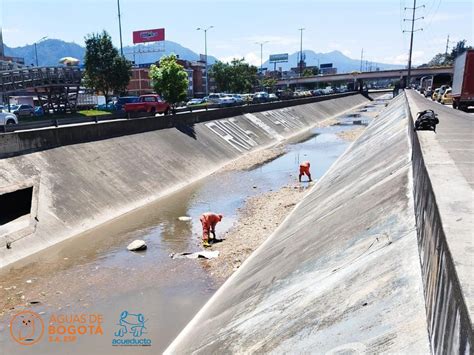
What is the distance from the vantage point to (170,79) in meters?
45.2

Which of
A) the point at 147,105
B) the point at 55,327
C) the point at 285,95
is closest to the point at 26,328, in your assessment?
the point at 55,327

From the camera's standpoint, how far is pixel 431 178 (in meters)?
7.15

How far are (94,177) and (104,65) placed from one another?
37.7 m

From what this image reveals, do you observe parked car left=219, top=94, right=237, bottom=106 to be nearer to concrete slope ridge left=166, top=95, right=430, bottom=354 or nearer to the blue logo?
concrete slope ridge left=166, top=95, right=430, bottom=354

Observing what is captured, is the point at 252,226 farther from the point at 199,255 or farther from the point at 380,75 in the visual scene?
the point at 380,75

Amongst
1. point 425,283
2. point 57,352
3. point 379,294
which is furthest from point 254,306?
point 57,352

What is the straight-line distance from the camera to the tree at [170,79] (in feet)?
148

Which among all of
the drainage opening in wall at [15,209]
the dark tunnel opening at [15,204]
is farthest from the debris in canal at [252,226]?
the dark tunnel opening at [15,204]

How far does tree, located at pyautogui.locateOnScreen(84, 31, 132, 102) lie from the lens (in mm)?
54406

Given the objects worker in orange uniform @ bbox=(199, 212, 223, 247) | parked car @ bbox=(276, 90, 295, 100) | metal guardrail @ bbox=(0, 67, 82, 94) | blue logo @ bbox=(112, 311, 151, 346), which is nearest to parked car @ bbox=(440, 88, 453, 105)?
parked car @ bbox=(276, 90, 295, 100)

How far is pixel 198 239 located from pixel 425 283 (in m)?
11.9

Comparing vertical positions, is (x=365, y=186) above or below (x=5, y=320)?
above

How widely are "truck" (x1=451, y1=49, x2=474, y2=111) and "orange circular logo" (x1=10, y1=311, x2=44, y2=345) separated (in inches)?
1374

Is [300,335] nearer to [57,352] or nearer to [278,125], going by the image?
[57,352]
